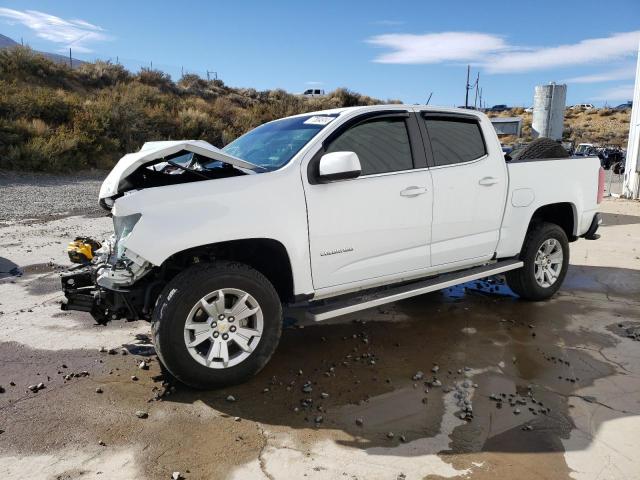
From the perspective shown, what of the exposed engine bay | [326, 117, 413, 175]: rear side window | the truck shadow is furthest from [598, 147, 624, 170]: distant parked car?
the exposed engine bay

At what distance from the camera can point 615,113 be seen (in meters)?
59.6

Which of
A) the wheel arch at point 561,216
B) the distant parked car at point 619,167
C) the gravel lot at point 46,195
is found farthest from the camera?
the distant parked car at point 619,167

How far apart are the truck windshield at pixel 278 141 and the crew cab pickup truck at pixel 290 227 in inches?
0.7

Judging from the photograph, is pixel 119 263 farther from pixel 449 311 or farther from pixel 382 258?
pixel 449 311

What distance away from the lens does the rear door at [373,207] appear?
3.95 m

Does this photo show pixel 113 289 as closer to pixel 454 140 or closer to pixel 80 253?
pixel 80 253

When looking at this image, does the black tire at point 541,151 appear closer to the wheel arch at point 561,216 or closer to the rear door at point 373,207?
the wheel arch at point 561,216

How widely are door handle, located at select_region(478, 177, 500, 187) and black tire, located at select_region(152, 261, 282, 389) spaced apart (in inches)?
93.4

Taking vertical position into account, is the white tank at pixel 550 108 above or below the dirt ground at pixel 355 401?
above

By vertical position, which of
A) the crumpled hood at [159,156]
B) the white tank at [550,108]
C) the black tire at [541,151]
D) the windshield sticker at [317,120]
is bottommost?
the crumpled hood at [159,156]

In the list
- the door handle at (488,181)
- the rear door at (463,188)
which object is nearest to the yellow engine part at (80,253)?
the rear door at (463,188)

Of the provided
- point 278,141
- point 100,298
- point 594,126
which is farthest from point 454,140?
point 594,126

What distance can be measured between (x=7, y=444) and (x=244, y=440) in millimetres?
1387

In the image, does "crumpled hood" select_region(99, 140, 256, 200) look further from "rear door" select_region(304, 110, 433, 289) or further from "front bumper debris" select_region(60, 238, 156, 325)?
"rear door" select_region(304, 110, 433, 289)
